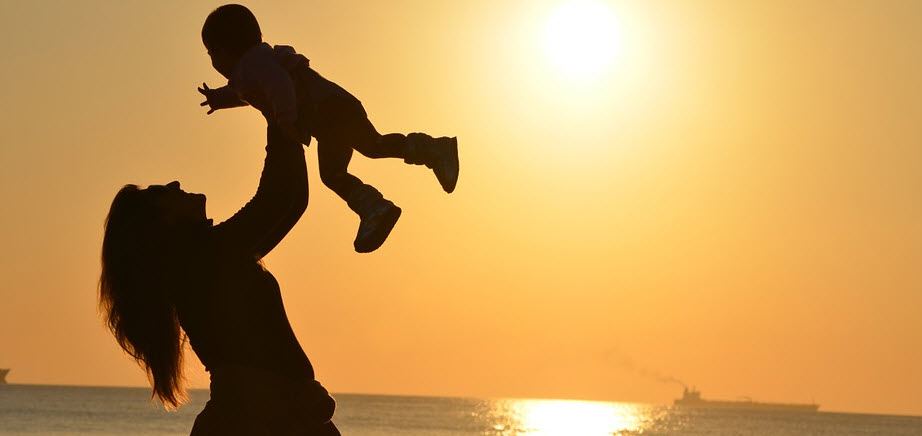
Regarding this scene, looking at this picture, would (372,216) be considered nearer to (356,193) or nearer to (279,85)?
(356,193)

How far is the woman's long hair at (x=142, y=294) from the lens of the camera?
4.84 metres

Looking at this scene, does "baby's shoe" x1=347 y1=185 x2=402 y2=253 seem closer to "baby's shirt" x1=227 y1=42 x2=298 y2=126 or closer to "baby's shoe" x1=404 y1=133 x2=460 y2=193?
"baby's shoe" x1=404 y1=133 x2=460 y2=193

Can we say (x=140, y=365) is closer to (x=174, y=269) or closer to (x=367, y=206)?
(x=174, y=269)

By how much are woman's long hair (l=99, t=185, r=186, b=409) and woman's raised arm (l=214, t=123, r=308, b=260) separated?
0.23 metres

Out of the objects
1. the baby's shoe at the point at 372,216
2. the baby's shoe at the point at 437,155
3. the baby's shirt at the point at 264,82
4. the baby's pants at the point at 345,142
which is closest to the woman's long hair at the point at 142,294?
the baby's shirt at the point at 264,82

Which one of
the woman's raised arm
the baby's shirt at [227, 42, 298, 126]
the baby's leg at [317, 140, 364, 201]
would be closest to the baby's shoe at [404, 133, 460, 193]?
the baby's leg at [317, 140, 364, 201]

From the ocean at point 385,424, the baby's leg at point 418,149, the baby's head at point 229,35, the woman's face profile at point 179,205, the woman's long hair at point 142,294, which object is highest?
the ocean at point 385,424

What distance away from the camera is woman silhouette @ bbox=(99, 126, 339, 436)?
4.70 metres

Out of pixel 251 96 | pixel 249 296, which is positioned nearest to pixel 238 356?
pixel 249 296

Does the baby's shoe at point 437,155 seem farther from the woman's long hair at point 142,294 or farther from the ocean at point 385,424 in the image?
the ocean at point 385,424

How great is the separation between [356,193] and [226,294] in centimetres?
116

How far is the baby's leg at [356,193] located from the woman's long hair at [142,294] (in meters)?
0.73

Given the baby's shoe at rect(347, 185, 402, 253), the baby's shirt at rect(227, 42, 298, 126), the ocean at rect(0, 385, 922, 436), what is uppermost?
Answer: the ocean at rect(0, 385, 922, 436)

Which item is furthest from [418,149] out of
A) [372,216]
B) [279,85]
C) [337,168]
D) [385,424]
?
[385,424]
